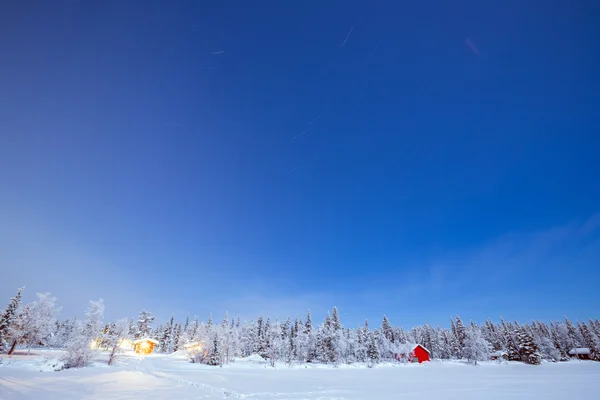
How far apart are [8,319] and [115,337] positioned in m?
13.5

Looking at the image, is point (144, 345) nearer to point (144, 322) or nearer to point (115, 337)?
point (144, 322)

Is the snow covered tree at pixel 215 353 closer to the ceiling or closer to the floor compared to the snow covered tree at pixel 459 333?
closer to the floor

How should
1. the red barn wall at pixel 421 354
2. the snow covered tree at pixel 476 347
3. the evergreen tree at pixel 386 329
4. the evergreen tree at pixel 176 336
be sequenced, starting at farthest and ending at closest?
1. the evergreen tree at pixel 176 336
2. the evergreen tree at pixel 386 329
3. the red barn wall at pixel 421 354
4. the snow covered tree at pixel 476 347

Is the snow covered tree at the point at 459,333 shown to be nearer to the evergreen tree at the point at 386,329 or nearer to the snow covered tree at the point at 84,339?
the evergreen tree at the point at 386,329

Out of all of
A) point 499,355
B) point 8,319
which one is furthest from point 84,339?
point 499,355

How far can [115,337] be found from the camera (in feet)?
127

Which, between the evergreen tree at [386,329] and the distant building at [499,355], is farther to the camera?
the evergreen tree at [386,329]

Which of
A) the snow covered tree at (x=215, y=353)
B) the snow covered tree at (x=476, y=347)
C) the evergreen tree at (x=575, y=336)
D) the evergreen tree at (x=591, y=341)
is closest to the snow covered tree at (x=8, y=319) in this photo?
the snow covered tree at (x=215, y=353)

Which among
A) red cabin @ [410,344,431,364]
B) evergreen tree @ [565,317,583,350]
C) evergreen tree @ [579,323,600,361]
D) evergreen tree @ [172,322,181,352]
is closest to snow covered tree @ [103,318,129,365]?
evergreen tree @ [172,322,181,352]

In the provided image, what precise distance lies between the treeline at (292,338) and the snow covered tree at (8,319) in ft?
0.35

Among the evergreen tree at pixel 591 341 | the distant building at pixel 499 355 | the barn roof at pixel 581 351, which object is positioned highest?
the evergreen tree at pixel 591 341

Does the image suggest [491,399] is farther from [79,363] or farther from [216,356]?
[216,356]

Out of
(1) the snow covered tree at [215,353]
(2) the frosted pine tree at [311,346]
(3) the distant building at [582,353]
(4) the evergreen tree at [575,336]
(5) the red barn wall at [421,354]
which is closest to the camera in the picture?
(1) the snow covered tree at [215,353]

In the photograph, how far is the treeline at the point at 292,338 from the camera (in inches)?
1441
